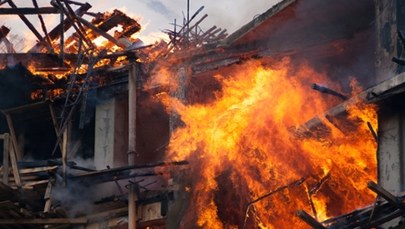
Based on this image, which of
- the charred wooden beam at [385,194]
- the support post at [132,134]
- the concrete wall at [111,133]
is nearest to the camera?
the charred wooden beam at [385,194]

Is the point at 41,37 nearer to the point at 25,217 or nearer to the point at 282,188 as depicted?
the point at 25,217

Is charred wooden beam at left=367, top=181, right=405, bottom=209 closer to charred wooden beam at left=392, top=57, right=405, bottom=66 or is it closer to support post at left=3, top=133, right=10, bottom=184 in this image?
charred wooden beam at left=392, top=57, right=405, bottom=66

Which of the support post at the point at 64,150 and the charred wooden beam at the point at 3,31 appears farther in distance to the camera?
the charred wooden beam at the point at 3,31

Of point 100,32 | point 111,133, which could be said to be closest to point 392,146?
point 111,133

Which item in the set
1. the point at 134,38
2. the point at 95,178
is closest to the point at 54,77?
the point at 134,38

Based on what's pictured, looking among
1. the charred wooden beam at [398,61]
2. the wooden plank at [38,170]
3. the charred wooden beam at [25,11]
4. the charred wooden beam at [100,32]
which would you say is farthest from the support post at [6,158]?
the charred wooden beam at [398,61]

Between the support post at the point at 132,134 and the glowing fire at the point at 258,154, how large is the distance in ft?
3.88

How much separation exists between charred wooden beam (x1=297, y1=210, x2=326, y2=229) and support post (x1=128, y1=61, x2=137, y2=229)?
660cm

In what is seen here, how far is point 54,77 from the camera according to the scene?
1944 centimetres

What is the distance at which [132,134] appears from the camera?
57.6 ft

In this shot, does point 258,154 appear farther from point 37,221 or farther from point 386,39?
point 37,221

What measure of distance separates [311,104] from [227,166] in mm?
2516

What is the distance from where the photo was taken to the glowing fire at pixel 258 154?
601 inches

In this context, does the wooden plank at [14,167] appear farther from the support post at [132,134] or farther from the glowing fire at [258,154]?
the glowing fire at [258,154]
